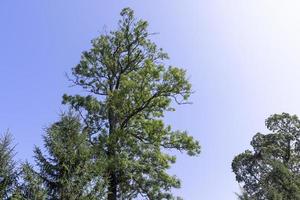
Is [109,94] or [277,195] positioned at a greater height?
[109,94]

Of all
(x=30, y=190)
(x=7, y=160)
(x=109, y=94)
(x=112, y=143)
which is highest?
(x=109, y=94)

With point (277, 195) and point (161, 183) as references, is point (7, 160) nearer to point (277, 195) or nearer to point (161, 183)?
point (161, 183)

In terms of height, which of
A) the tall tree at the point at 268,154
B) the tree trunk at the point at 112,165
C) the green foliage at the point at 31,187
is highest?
the tall tree at the point at 268,154

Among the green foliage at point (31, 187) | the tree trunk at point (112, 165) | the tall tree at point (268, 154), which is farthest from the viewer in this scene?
the tall tree at point (268, 154)

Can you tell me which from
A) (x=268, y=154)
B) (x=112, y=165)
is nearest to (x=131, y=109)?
(x=112, y=165)

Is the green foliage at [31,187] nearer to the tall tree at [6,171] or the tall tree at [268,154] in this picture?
the tall tree at [6,171]

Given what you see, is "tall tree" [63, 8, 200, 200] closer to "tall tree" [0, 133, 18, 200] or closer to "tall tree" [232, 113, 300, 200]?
"tall tree" [0, 133, 18, 200]

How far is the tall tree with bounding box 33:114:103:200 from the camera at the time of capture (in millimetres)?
12320

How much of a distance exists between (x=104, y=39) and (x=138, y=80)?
15.4ft

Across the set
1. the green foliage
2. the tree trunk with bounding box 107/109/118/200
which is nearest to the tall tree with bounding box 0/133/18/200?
the green foliage

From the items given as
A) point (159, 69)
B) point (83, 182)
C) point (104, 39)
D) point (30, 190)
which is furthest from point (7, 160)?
point (104, 39)

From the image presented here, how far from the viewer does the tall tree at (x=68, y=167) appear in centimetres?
1232

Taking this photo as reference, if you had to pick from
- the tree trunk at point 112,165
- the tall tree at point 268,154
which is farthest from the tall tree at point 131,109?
the tall tree at point 268,154

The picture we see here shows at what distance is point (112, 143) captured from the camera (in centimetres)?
2138
